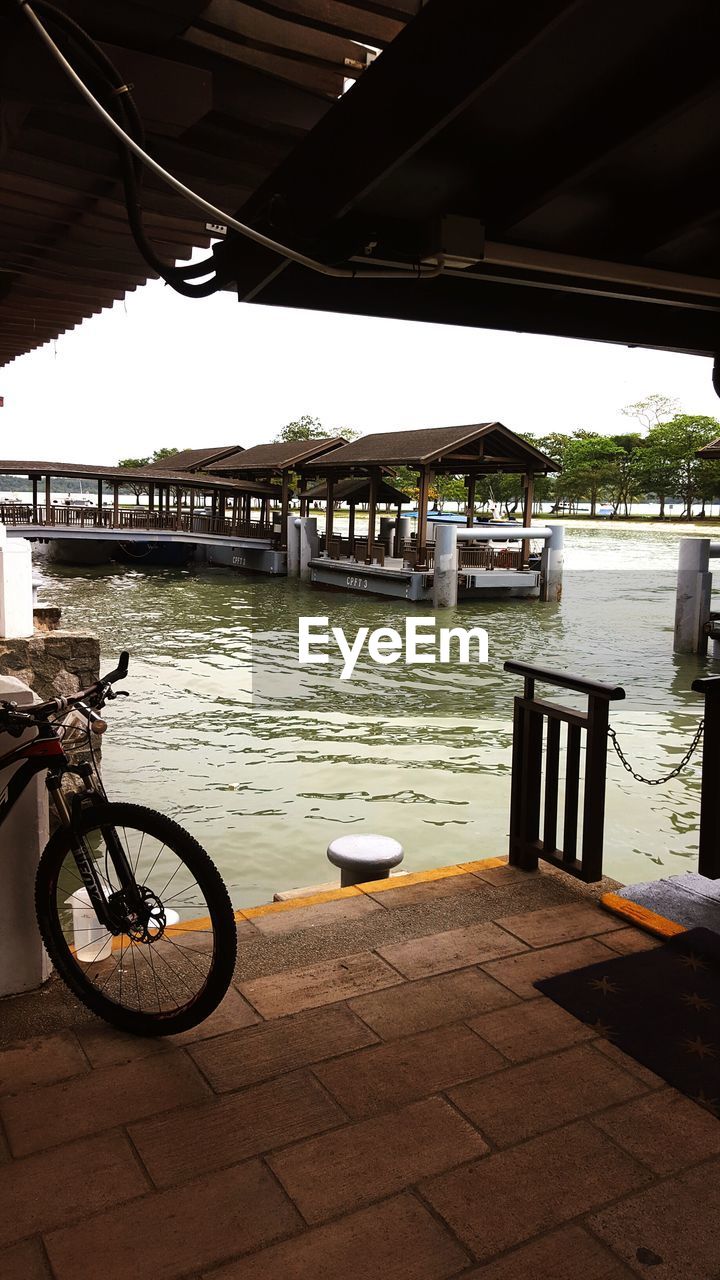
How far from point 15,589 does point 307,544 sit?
2454cm

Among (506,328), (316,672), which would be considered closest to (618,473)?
(316,672)

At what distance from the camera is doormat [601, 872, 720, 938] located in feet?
11.3

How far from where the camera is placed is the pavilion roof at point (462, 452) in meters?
26.3

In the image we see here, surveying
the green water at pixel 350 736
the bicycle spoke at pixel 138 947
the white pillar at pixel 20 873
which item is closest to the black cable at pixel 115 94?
the white pillar at pixel 20 873

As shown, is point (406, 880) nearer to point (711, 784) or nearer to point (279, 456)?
point (711, 784)

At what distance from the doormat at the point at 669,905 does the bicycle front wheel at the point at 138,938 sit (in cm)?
169

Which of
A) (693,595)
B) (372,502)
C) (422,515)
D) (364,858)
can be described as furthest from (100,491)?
(364,858)

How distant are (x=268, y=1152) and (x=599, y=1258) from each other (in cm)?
78

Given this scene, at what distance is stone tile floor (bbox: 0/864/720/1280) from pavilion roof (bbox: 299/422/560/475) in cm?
2393

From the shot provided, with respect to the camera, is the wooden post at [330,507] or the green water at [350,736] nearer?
the green water at [350,736]

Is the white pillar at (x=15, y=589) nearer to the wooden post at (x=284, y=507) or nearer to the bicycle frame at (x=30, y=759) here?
the bicycle frame at (x=30, y=759)

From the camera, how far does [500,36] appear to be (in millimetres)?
1924
